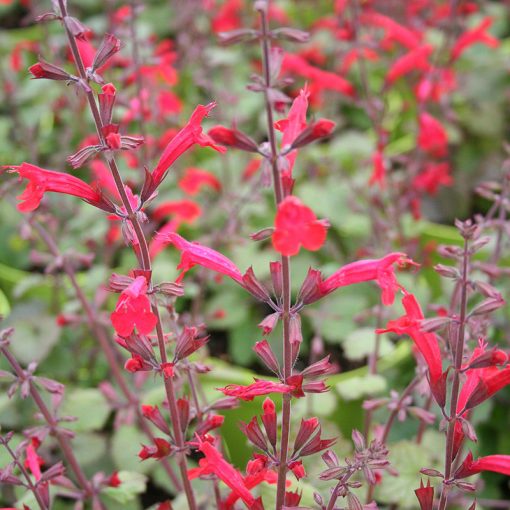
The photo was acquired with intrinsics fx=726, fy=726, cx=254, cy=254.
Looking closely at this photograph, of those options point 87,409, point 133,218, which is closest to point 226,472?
point 133,218

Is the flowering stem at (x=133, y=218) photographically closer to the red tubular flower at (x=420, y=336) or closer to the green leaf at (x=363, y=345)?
the red tubular flower at (x=420, y=336)

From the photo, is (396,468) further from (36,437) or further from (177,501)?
(36,437)

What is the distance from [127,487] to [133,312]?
569mm

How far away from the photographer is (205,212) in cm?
245

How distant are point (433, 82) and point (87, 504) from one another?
1.56m

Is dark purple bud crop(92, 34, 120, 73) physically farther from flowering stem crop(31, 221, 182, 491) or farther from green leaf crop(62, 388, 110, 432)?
green leaf crop(62, 388, 110, 432)

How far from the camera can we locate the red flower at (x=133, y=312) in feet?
2.61

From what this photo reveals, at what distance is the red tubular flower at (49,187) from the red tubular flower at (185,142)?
6cm

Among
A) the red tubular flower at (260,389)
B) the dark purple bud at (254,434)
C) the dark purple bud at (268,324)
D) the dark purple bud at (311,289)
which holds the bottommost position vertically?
the dark purple bud at (254,434)

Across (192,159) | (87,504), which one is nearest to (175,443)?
(87,504)

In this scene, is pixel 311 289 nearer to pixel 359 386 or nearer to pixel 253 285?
pixel 253 285

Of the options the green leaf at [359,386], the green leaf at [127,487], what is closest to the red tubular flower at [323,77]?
the green leaf at [359,386]

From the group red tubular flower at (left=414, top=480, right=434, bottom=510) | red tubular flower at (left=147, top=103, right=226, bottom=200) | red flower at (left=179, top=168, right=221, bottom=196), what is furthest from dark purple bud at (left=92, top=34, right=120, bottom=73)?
red flower at (left=179, top=168, right=221, bottom=196)

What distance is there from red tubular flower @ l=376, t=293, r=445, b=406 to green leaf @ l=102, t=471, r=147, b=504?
587 millimetres
